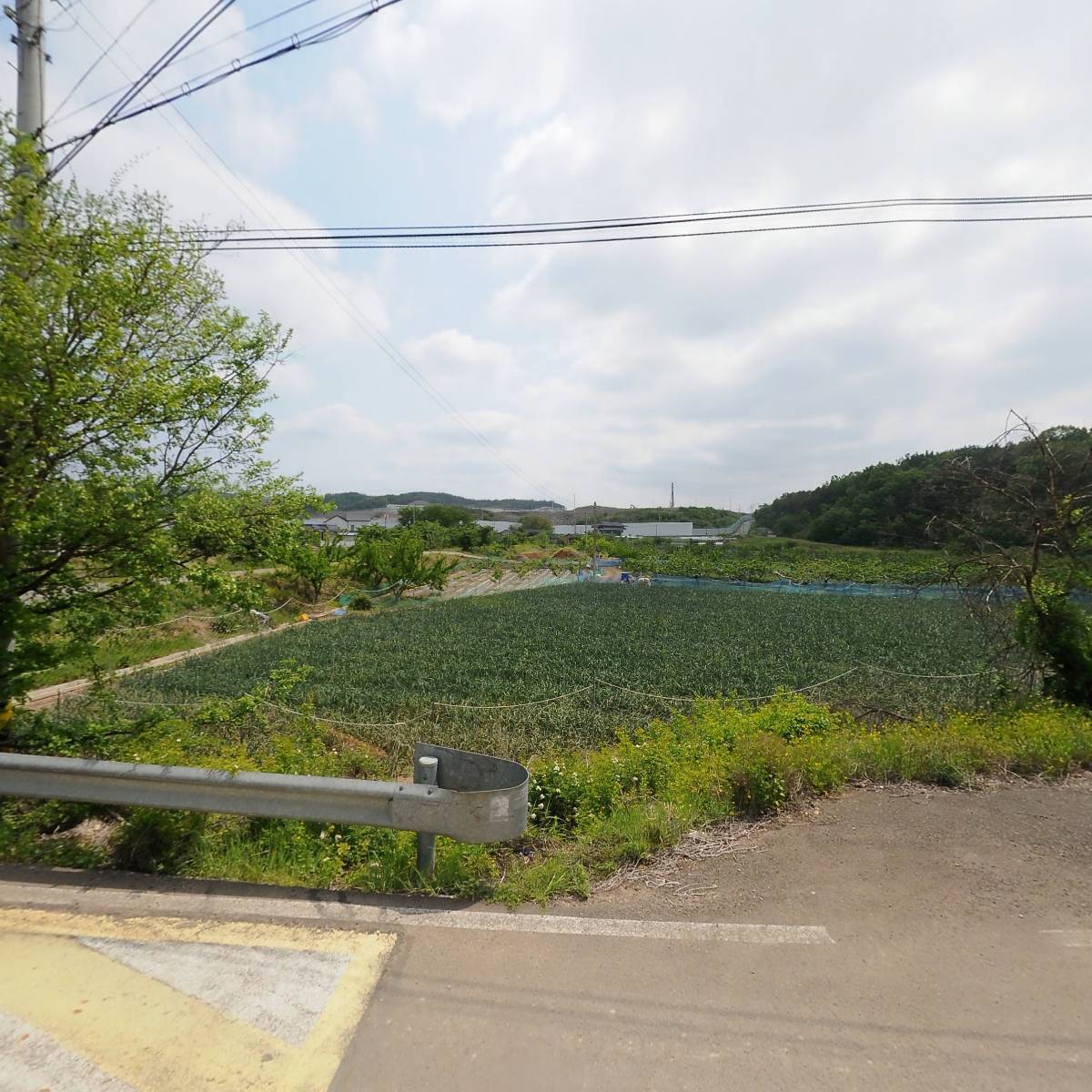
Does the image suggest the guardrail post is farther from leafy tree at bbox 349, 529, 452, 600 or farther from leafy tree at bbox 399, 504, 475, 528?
leafy tree at bbox 399, 504, 475, 528

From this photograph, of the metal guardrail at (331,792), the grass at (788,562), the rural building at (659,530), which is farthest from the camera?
the rural building at (659,530)

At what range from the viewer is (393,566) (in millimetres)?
36750

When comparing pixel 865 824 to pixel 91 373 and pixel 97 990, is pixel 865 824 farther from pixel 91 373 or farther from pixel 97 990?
pixel 91 373

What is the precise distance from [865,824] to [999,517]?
638 centimetres

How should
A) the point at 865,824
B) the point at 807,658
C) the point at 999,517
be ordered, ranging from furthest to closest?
the point at 807,658 → the point at 999,517 → the point at 865,824

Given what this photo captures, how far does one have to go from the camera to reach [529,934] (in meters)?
3.05

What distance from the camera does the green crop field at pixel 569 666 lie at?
1192cm

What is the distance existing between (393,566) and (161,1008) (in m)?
35.0

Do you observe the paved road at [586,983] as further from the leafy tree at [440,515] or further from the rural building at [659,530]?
the rural building at [659,530]

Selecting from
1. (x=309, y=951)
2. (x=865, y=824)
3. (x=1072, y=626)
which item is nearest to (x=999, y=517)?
(x=1072, y=626)

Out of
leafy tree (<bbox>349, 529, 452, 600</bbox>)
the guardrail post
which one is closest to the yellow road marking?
the guardrail post

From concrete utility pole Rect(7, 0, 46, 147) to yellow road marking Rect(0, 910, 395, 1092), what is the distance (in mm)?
6764

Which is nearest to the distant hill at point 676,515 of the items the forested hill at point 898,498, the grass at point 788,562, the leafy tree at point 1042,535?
the forested hill at point 898,498

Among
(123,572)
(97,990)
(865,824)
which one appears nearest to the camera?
(97,990)
